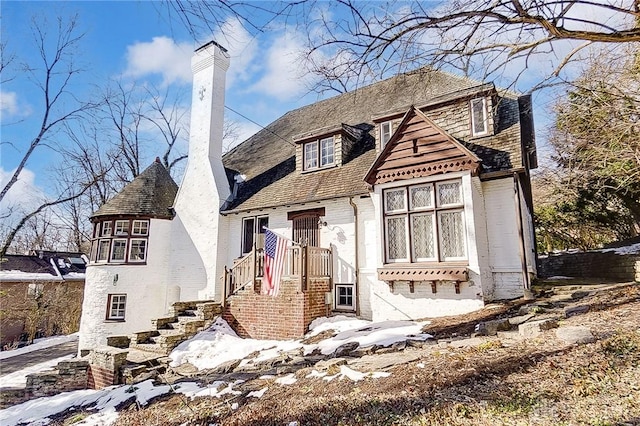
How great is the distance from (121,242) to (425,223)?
11501mm

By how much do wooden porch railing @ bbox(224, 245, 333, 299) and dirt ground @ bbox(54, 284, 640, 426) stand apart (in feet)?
14.6

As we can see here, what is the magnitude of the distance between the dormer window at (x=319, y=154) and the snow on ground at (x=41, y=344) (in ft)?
56.2

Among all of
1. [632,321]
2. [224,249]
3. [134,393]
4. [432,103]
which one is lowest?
[134,393]

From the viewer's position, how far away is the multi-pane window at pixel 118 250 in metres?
14.0

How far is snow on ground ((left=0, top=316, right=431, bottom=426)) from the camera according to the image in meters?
6.09

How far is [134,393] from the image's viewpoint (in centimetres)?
712

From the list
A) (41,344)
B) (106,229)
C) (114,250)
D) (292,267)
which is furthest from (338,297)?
(41,344)

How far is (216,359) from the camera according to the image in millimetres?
9344

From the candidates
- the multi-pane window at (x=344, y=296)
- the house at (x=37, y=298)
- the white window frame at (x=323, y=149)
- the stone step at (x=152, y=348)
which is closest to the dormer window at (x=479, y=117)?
the white window frame at (x=323, y=149)

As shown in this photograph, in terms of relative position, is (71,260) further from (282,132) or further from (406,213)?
(406,213)

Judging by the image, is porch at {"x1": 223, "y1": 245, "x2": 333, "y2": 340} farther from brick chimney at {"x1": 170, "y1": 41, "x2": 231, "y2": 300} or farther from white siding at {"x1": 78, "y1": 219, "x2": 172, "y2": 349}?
white siding at {"x1": 78, "y1": 219, "x2": 172, "y2": 349}

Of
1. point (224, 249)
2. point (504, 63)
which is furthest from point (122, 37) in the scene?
point (224, 249)

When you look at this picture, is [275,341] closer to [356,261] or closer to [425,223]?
[356,261]

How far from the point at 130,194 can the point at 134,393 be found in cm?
→ 965
